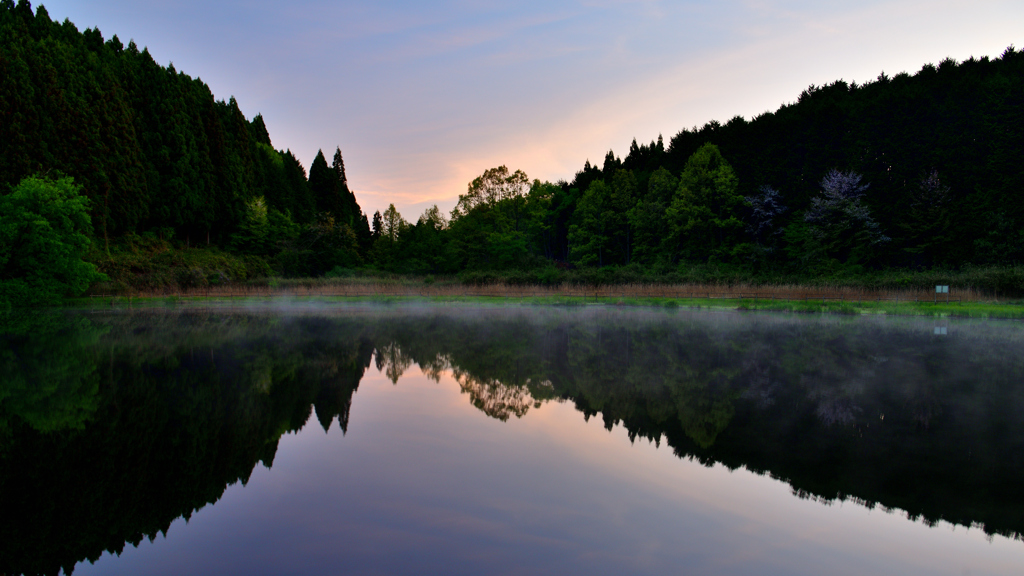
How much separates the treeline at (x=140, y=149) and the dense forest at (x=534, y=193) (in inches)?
6.3

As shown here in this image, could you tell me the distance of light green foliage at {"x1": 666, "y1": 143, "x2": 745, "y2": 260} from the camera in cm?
4641

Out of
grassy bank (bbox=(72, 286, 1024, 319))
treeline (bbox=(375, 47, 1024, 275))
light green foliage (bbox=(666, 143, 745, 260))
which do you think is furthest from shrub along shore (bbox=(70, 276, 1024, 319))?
light green foliage (bbox=(666, 143, 745, 260))

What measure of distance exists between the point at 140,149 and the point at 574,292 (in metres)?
34.1

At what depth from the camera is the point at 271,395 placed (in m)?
10.6

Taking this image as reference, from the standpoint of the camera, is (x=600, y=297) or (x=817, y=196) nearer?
(x=600, y=297)

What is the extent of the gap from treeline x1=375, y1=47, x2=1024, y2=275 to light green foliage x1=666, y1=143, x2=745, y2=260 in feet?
0.37

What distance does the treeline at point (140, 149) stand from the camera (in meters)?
37.8

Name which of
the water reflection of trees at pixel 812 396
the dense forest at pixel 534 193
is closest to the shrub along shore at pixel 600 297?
the dense forest at pixel 534 193

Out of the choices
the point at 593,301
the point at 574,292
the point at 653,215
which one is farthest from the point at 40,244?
the point at 653,215

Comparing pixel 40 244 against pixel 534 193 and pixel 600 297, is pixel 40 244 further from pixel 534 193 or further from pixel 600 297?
pixel 534 193

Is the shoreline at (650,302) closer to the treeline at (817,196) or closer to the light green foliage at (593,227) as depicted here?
the treeline at (817,196)

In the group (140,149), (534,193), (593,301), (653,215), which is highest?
(140,149)

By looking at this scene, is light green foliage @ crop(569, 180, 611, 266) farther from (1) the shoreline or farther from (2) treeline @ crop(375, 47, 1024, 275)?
(1) the shoreline

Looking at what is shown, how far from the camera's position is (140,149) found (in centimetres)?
4450
